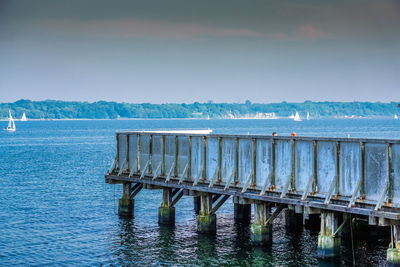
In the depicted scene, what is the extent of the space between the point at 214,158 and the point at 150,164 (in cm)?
566

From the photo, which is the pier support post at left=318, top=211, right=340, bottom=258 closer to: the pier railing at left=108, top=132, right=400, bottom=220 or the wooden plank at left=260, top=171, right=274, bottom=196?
the pier railing at left=108, top=132, right=400, bottom=220

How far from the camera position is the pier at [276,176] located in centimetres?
2205

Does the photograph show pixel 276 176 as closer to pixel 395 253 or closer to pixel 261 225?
pixel 261 225

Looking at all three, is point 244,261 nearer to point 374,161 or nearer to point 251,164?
point 251,164

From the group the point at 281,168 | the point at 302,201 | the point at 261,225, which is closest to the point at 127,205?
the point at 261,225

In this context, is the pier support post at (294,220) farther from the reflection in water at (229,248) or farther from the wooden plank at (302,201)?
the wooden plank at (302,201)

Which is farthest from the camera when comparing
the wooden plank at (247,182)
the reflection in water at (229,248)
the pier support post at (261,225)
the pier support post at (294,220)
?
the pier support post at (294,220)

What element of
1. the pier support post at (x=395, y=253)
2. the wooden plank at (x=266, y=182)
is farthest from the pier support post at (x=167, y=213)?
the pier support post at (x=395, y=253)

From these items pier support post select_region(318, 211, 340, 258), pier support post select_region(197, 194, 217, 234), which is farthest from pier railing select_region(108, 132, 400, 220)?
pier support post select_region(197, 194, 217, 234)

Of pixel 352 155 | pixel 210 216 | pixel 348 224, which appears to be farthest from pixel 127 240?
pixel 352 155

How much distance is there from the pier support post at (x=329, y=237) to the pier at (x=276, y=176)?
4cm

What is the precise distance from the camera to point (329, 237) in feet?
78.2

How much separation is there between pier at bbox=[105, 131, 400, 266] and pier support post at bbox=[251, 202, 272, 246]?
42mm

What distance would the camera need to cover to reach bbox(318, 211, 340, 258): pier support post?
2358 centimetres
